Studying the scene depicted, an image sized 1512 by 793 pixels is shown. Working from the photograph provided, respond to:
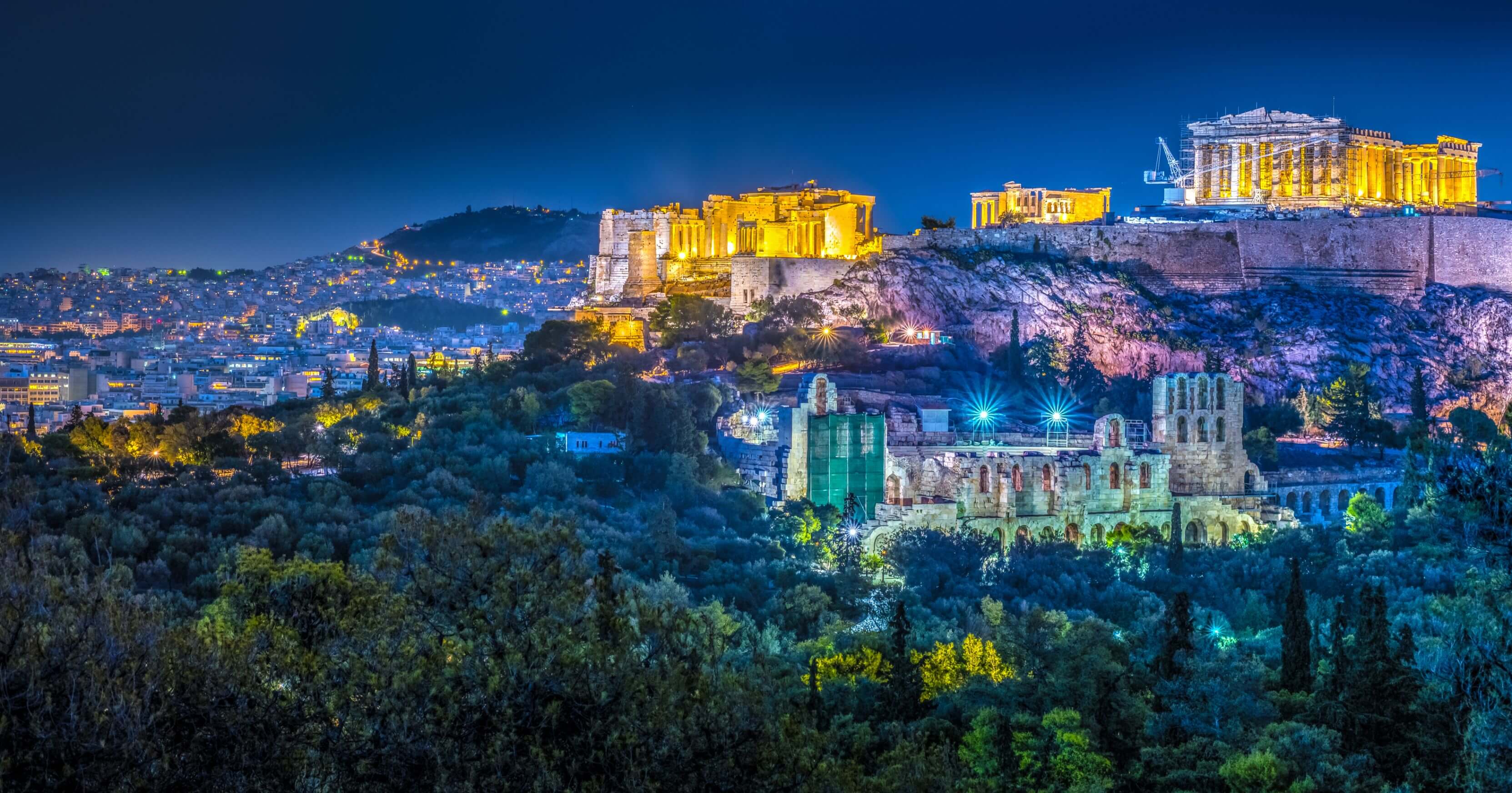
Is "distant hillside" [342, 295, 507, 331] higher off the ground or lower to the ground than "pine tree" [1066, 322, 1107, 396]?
higher

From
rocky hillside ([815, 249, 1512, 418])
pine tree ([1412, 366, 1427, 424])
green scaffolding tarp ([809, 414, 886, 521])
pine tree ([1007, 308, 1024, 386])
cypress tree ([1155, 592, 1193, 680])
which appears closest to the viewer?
cypress tree ([1155, 592, 1193, 680])

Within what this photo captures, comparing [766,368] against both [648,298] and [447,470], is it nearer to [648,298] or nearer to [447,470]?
[447,470]

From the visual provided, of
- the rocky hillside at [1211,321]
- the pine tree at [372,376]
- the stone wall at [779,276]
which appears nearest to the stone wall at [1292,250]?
the rocky hillside at [1211,321]

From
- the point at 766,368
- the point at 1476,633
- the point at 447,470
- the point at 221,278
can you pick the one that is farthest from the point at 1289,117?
the point at 221,278

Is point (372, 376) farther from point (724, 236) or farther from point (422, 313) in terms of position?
point (422, 313)

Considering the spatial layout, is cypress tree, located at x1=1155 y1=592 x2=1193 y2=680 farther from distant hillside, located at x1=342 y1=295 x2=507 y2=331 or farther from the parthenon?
distant hillside, located at x1=342 y1=295 x2=507 y2=331

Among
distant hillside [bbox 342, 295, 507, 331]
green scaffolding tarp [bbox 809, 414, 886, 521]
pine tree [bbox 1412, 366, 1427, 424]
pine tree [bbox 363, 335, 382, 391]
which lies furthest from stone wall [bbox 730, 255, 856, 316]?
distant hillside [bbox 342, 295, 507, 331]

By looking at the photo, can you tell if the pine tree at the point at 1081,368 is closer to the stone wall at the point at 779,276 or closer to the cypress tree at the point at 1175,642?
the stone wall at the point at 779,276

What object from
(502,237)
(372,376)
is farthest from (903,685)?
(502,237)
